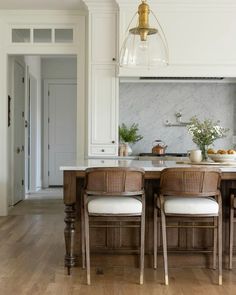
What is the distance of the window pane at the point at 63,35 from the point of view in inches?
245

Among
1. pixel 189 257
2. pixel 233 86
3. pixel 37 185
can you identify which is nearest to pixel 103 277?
pixel 189 257

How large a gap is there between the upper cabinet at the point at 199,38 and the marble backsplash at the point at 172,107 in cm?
74

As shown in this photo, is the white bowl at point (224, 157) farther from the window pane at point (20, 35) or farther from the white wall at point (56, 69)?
the white wall at point (56, 69)

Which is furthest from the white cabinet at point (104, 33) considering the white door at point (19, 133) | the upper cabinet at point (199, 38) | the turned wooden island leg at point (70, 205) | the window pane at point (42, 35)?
the turned wooden island leg at point (70, 205)

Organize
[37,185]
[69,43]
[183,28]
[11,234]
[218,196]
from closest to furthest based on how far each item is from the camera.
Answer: [218,196]
[11,234]
[183,28]
[69,43]
[37,185]

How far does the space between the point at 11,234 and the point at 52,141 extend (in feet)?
16.1

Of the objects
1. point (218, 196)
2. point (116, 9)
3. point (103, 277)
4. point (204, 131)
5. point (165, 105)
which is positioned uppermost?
point (116, 9)

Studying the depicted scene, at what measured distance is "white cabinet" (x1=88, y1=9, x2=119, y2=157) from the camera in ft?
19.1

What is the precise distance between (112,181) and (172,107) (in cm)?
348

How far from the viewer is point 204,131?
12.8 feet

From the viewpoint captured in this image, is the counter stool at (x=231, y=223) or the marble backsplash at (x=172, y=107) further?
the marble backsplash at (x=172, y=107)

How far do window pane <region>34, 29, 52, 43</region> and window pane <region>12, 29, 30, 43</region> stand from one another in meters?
0.13

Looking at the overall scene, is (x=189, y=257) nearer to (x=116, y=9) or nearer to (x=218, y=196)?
(x=218, y=196)

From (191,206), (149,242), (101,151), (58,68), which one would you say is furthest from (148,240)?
(58,68)
